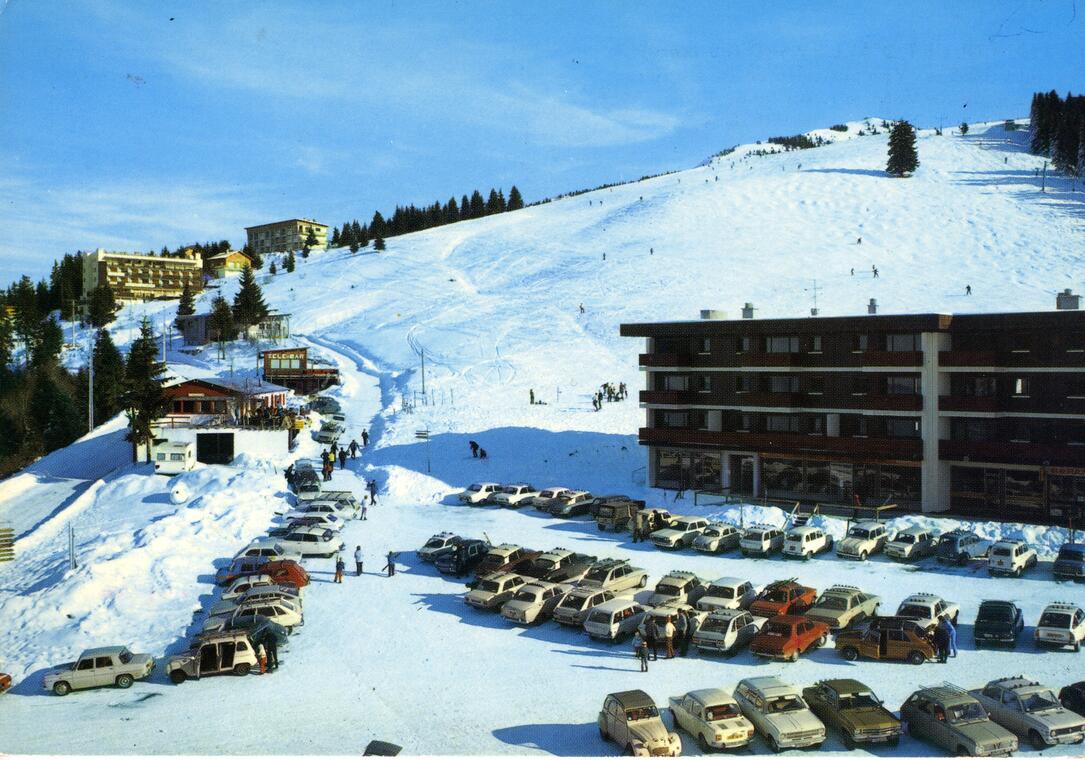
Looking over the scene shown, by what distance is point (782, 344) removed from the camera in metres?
44.9

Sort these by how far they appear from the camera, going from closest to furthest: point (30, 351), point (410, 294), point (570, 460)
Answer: point (570, 460) < point (30, 351) < point (410, 294)

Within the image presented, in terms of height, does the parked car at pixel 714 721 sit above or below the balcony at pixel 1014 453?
below

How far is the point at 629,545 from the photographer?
36.2m

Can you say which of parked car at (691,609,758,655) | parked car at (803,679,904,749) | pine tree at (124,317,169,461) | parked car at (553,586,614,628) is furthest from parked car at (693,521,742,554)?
pine tree at (124,317,169,461)

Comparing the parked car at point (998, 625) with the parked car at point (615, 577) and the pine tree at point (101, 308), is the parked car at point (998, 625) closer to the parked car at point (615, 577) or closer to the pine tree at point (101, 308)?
the parked car at point (615, 577)

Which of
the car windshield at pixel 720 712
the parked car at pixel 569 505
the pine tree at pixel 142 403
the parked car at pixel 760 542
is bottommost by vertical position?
the car windshield at pixel 720 712

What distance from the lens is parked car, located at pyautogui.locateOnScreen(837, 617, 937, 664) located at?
22.2 m

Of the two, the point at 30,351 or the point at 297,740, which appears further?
the point at 30,351

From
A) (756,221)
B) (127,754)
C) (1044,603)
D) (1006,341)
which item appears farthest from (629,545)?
(756,221)

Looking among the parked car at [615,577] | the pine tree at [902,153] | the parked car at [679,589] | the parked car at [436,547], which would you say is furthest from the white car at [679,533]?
the pine tree at [902,153]

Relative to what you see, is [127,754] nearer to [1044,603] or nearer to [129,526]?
[129,526]

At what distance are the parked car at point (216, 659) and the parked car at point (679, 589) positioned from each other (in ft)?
37.3

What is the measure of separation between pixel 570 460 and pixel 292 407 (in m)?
24.6

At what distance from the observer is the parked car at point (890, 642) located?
22188 mm
